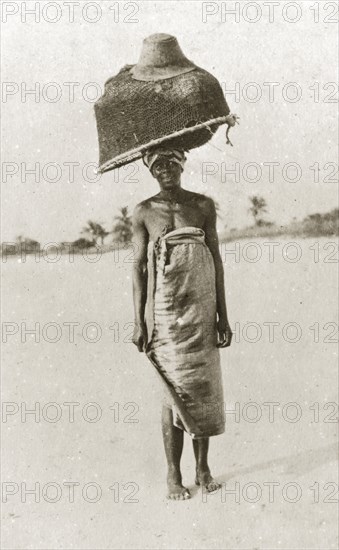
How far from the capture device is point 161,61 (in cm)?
338

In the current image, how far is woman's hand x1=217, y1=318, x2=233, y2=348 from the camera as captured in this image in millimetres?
3566

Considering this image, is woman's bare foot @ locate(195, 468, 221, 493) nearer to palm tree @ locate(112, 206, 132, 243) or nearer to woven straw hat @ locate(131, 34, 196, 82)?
palm tree @ locate(112, 206, 132, 243)

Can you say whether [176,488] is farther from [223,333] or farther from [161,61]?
[161,61]

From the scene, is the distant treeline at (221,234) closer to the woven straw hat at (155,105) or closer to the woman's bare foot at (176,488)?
the woven straw hat at (155,105)

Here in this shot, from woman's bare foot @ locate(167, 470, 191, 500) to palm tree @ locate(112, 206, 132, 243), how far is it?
124 cm

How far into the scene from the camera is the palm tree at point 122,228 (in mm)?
4078

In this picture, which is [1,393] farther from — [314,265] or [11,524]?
[314,265]

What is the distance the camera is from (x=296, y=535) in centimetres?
353

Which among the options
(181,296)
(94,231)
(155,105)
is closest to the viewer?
(155,105)

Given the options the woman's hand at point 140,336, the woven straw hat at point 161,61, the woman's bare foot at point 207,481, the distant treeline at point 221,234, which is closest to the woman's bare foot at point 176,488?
the woman's bare foot at point 207,481

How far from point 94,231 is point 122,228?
0.15m

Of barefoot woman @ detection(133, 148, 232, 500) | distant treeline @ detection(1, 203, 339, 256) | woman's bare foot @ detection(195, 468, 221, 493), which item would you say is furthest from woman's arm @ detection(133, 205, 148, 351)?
woman's bare foot @ detection(195, 468, 221, 493)

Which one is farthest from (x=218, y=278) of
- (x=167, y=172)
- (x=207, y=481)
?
(x=207, y=481)

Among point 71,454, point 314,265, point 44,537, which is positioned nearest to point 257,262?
point 314,265
